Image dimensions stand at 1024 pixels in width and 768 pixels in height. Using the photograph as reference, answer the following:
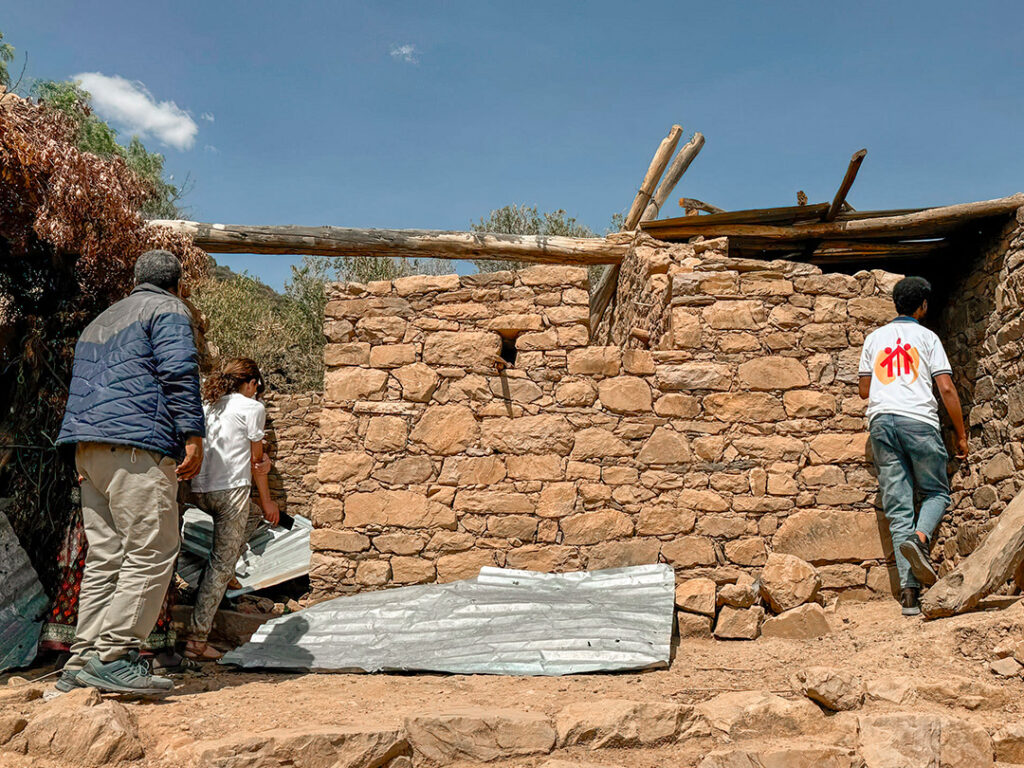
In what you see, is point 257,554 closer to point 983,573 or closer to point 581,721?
point 581,721

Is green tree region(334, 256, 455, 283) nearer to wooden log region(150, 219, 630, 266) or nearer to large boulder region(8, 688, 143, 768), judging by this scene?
wooden log region(150, 219, 630, 266)

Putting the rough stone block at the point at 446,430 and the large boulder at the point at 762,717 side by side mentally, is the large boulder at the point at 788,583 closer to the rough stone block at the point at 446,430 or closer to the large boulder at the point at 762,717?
the large boulder at the point at 762,717

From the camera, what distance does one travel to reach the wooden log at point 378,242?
18.1ft

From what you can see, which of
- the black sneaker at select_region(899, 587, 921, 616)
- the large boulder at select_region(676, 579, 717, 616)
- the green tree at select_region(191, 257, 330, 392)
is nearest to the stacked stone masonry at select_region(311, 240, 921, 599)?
the large boulder at select_region(676, 579, 717, 616)

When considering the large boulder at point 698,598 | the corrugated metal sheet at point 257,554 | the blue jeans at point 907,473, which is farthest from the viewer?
the corrugated metal sheet at point 257,554

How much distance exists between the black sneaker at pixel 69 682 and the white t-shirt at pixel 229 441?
44.0 inches

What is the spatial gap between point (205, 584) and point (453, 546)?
152 cm

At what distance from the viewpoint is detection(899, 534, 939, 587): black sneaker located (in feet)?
12.4

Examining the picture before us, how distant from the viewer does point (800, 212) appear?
532 centimetres

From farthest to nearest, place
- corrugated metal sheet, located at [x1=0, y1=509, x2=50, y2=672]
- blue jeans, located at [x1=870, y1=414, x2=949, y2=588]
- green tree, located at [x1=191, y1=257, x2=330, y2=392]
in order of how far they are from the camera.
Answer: green tree, located at [x1=191, y1=257, x2=330, y2=392]
blue jeans, located at [x1=870, y1=414, x2=949, y2=588]
corrugated metal sheet, located at [x1=0, y1=509, x2=50, y2=672]

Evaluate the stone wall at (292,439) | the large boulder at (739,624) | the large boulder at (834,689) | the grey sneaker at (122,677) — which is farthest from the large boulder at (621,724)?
the stone wall at (292,439)

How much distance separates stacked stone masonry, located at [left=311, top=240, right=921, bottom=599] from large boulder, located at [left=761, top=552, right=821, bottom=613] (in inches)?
15.4

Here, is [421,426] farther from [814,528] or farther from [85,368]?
[814,528]

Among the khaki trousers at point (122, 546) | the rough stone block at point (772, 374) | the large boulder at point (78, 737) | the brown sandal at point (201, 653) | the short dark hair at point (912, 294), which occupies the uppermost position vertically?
the short dark hair at point (912, 294)
